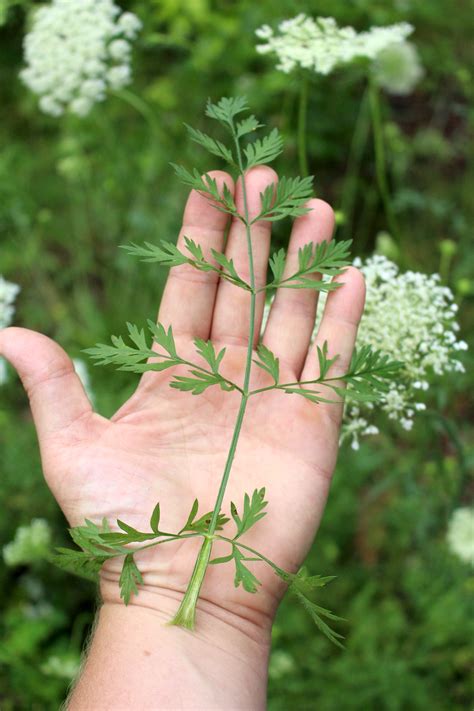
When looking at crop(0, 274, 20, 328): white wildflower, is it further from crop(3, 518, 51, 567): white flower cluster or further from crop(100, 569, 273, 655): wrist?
crop(100, 569, 273, 655): wrist

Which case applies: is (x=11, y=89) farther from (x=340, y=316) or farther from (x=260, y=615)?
(x=260, y=615)

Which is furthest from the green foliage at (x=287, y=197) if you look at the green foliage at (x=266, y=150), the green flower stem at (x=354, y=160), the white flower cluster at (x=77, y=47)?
the green flower stem at (x=354, y=160)

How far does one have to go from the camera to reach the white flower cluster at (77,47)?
109 inches

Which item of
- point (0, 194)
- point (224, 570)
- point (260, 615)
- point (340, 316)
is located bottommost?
point (260, 615)

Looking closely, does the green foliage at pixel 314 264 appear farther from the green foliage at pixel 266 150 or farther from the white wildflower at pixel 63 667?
the white wildflower at pixel 63 667

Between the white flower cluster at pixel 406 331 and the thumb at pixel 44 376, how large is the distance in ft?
3.01

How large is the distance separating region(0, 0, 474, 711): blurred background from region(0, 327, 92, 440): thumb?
897 millimetres

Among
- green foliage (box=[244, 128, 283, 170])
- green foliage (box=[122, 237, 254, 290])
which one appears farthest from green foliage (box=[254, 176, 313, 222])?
green foliage (box=[122, 237, 254, 290])

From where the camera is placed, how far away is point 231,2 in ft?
15.1

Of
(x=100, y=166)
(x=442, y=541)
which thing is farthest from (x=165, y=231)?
(x=442, y=541)

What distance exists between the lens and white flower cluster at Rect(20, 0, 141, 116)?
2764 mm

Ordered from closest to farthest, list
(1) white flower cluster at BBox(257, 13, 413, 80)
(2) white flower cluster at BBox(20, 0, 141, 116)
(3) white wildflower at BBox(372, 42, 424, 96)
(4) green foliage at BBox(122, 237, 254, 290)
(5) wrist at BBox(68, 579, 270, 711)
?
(5) wrist at BBox(68, 579, 270, 711) → (4) green foliage at BBox(122, 237, 254, 290) → (1) white flower cluster at BBox(257, 13, 413, 80) → (2) white flower cluster at BBox(20, 0, 141, 116) → (3) white wildflower at BBox(372, 42, 424, 96)

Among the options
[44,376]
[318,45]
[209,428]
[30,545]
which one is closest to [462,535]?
[209,428]

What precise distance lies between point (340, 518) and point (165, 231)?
1.89 m
